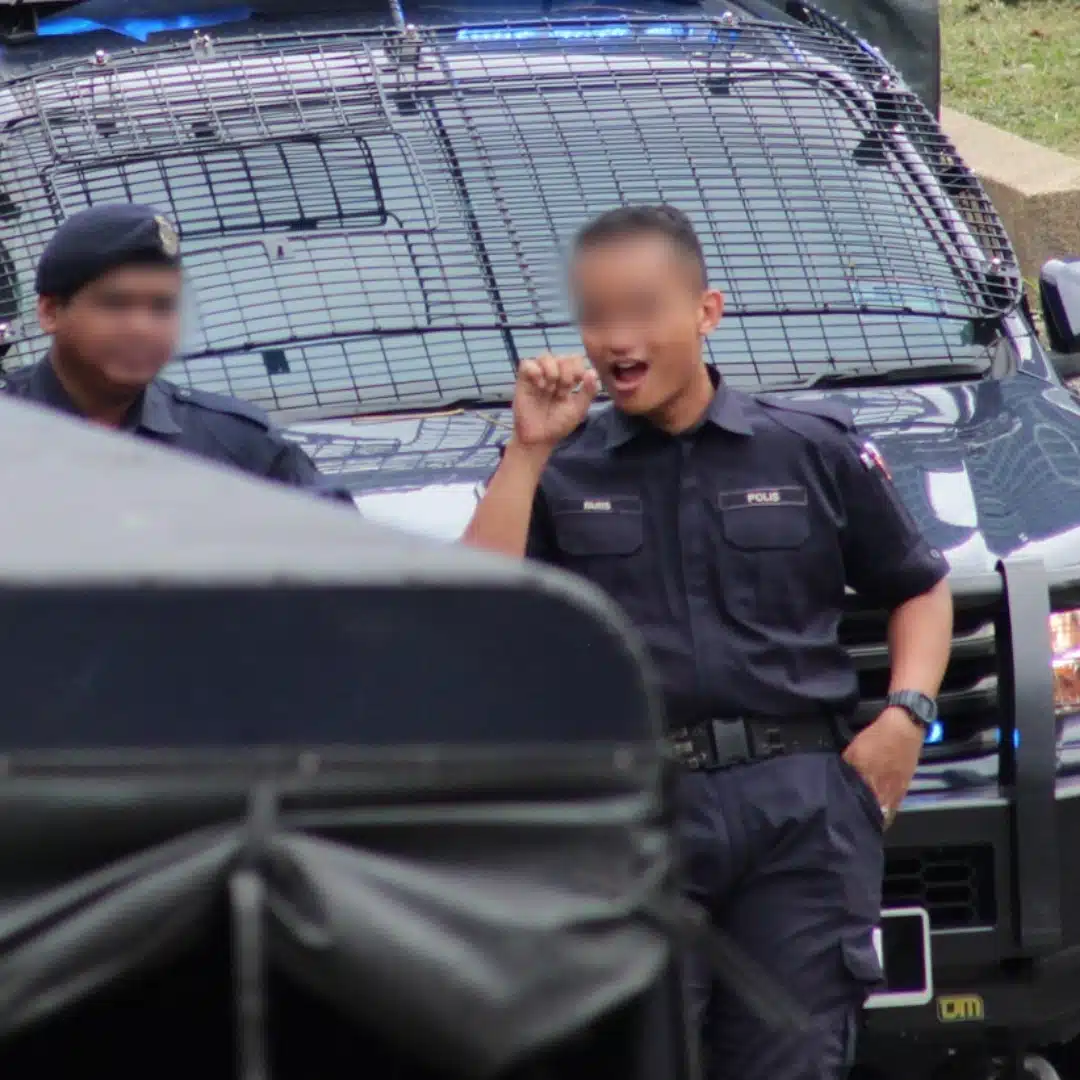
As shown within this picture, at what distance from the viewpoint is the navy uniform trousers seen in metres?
3.29

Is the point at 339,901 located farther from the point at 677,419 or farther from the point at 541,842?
the point at 677,419

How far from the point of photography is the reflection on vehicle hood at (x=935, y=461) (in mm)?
3979

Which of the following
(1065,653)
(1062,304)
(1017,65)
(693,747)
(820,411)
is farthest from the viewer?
(1017,65)

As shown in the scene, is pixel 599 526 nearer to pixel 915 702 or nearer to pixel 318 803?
pixel 915 702

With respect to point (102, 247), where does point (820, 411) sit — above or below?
below

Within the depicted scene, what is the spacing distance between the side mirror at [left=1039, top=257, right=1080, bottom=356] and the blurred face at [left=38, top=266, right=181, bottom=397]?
217 centimetres

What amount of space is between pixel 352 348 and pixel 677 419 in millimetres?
1308

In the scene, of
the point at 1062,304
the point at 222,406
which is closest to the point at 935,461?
the point at 1062,304

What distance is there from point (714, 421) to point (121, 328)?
84cm

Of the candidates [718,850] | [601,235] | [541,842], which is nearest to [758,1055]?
[718,850]

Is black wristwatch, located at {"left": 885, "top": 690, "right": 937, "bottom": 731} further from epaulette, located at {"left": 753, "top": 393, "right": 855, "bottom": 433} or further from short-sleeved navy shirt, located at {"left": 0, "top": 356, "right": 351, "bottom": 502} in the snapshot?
short-sleeved navy shirt, located at {"left": 0, "top": 356, "right": 351, "bottom": 502}

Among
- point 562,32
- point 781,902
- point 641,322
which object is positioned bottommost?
point 781,902

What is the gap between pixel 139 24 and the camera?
571 centimetres

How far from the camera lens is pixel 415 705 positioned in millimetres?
1641
